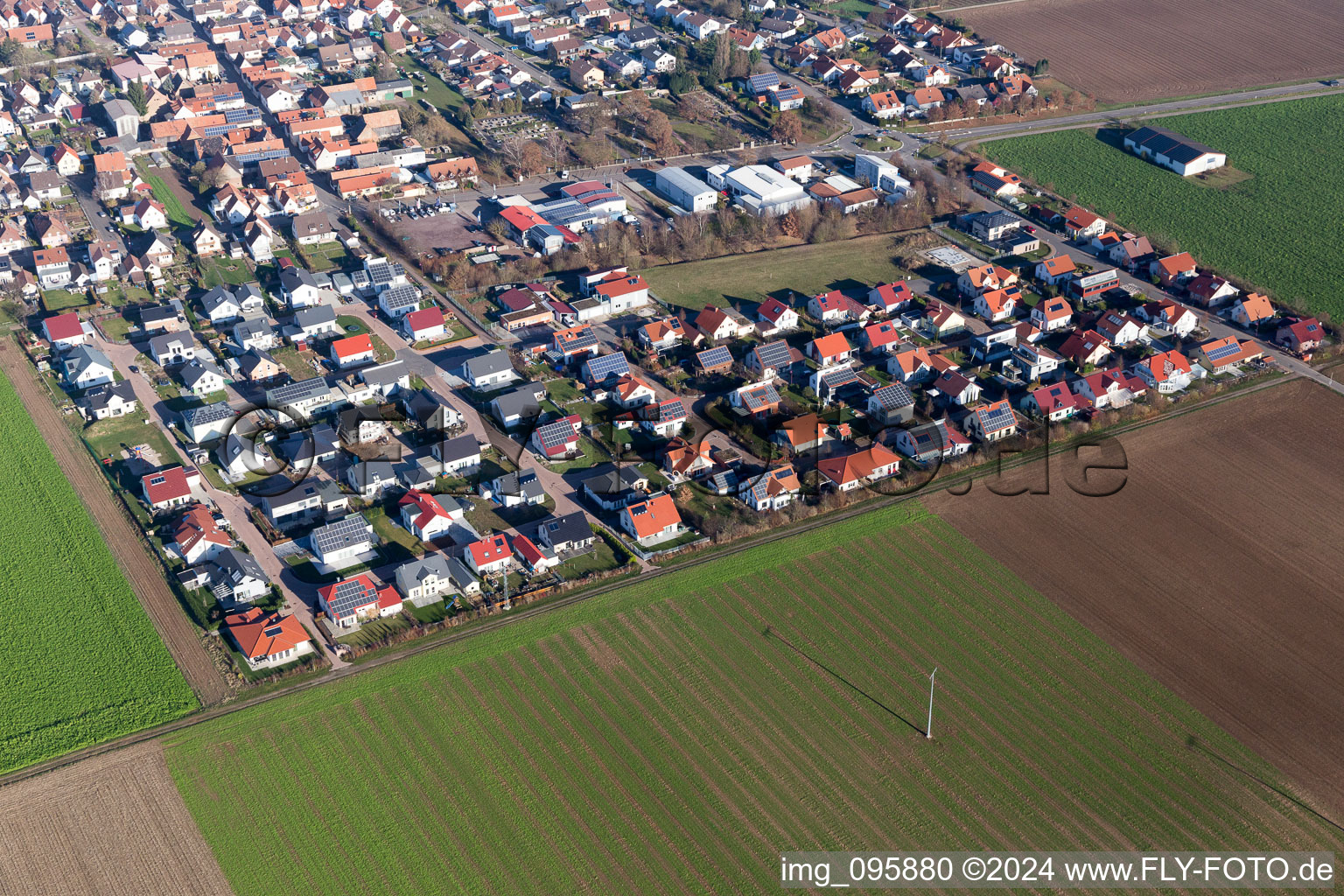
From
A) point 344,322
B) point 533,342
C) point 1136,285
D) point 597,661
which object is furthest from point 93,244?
point 1136,285

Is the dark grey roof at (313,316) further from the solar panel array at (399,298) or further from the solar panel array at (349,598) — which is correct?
the solar panel array at (349,598)

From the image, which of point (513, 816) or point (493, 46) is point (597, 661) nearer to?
point (513, 816)

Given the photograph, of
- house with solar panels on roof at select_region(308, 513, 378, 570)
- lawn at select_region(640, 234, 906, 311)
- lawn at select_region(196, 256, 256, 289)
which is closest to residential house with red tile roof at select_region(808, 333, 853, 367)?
lawn at select_region(640, 234, 906, 311)

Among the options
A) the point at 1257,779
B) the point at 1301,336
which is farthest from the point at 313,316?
the point at 1301,336

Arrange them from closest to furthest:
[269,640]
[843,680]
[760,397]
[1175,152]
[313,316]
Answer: [843,680] → [269,640] → [760,397] → [313,316] → [1175,152]

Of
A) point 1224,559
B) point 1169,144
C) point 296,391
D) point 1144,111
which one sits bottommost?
point 1224,559

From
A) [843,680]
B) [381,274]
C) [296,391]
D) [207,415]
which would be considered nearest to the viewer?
[843,680]

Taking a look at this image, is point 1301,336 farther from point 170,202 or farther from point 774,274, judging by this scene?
point 170,202

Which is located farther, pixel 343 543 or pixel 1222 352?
pixel 1222 352
